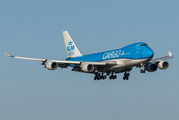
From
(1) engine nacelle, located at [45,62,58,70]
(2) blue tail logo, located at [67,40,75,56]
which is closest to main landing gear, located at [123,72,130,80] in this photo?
(2) blue tail logo, located at [67,40,75,56]

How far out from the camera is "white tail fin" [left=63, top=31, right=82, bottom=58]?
9019 cm

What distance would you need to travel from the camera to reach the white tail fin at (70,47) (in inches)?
3551

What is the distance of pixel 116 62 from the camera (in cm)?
7575

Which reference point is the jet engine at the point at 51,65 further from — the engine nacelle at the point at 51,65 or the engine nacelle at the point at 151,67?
the engine nacelle at the point at 151,67

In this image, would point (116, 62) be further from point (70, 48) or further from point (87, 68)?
point (70, 48)

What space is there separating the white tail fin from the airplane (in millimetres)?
4257

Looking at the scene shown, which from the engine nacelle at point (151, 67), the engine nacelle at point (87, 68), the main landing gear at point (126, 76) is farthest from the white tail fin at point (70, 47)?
the engine nacelle at point (151, 67)

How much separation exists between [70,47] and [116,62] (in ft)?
64.6

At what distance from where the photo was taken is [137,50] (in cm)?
7388

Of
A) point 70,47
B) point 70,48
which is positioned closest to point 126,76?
point 70,48

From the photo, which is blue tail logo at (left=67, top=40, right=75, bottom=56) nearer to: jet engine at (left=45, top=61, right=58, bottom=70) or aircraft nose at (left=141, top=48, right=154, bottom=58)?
jet engine at (left=45, top=61, right=58, bottom=70)

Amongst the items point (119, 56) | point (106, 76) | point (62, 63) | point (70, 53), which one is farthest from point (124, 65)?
point (70, 53)

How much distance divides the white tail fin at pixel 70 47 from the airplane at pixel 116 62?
4.26 meters

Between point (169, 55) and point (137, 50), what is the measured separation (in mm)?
14510
